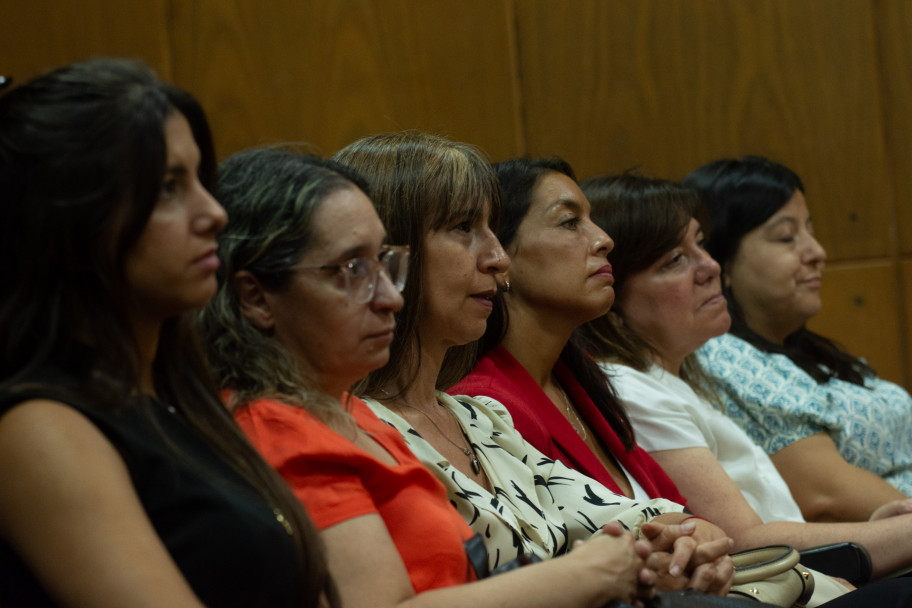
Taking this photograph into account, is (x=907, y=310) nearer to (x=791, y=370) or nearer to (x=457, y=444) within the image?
(x=791, y=370)

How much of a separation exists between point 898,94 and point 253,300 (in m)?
3.26

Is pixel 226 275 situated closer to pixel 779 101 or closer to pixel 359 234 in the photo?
pixel 359 234

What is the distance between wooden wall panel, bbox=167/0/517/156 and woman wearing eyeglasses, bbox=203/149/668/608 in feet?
4.90

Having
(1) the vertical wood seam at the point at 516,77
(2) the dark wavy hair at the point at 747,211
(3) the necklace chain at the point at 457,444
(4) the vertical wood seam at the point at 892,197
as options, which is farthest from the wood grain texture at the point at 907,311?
(3) the necklace chain at the point at 457,444

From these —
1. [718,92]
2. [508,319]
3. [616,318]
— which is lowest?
[616,318]

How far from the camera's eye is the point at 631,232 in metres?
2.55

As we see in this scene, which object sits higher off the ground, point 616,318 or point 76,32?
point 76,32

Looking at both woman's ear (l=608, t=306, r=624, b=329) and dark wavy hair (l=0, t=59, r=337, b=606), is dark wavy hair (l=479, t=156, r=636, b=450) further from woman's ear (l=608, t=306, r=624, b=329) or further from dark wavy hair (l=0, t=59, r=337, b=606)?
dark wavy hair (l=0, t=59, r=337, b=606)

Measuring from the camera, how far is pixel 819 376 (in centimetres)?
305

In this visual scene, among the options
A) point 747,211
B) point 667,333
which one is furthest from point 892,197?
point 667,333

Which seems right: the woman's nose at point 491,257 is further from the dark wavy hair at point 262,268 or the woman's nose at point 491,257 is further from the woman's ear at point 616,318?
the woman's ear at point 616,318

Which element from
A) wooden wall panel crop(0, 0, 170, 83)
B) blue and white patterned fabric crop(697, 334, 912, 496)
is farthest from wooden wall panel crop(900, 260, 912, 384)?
wooden wall panel crop(0, 0, 170, 83)

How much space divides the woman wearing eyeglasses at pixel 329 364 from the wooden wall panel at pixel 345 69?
149cm

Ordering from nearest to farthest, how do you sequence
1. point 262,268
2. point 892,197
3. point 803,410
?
point 262,268, point 803,410, point 892,197
